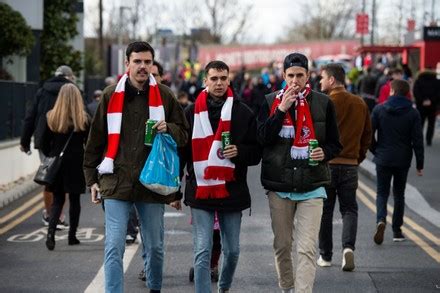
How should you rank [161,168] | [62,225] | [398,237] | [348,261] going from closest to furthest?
[161,168] → [348,261] → [398,237] → [62,225]

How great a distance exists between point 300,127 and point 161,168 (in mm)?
1094

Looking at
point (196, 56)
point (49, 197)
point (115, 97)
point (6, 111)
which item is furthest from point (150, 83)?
point (196, 56)

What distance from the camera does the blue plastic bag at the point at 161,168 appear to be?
27.8 ft

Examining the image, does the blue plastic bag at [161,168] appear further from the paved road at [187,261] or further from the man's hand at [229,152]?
Result: the paved road at [187,261]

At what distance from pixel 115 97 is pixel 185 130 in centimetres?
58

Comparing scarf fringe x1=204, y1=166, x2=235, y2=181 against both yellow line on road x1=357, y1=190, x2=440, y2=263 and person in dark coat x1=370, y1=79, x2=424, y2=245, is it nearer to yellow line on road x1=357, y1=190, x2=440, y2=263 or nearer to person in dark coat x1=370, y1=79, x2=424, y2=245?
yellow line on road x1=357, y1=190, x2=440, y2=263

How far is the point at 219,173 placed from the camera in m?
8.75

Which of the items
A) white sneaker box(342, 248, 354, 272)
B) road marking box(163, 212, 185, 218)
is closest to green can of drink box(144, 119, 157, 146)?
white sneaker box(342, 248, 354, 272)

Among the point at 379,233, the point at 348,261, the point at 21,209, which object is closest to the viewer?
the point at 348,261

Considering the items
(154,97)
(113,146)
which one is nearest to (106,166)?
(113,146)

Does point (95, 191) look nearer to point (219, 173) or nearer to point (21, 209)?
point (219, 173)

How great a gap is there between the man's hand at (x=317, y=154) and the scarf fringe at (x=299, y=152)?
0.06 meters

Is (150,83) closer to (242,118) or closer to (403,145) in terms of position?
(242,118)

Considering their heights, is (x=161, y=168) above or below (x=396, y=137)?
above
